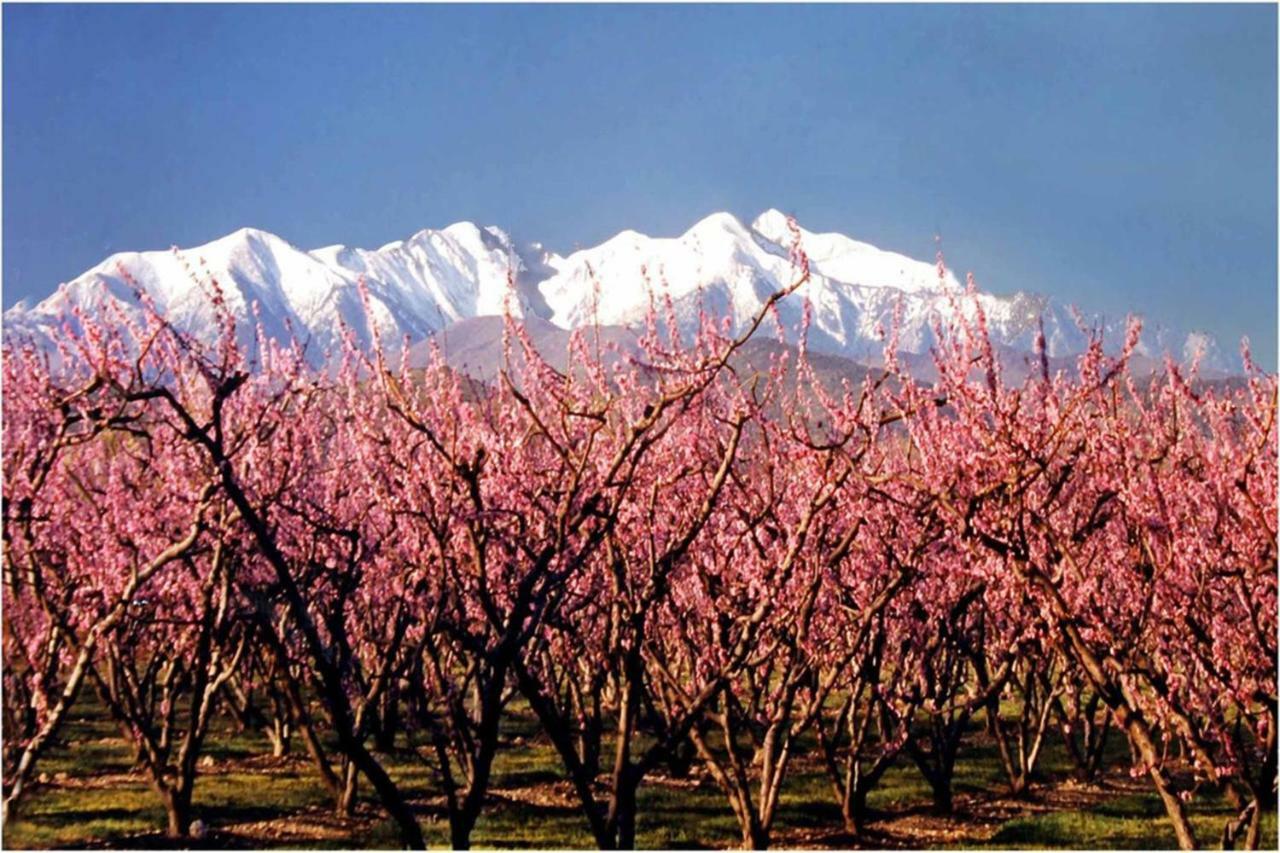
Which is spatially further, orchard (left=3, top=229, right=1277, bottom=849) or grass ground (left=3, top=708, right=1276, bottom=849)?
grass ground (left=3, top=708, right=1276, bottom=849)

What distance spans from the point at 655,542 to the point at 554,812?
4.51 metres

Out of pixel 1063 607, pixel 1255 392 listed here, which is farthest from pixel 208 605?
pixel 1255 392

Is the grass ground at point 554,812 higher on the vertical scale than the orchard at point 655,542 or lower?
lower

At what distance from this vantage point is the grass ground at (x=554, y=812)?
1070 centimetres

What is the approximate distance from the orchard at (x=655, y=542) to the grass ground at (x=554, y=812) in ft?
1.19

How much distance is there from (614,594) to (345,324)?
2727 mm

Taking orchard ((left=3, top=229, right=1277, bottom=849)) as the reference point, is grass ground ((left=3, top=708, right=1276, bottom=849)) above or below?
below

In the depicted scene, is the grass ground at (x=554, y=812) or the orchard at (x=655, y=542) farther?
the grass ground at (x=554, y=812)

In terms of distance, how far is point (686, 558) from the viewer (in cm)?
947

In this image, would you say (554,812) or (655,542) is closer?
(655,542)

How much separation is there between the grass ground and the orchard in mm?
362

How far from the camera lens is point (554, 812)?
12.1 meters

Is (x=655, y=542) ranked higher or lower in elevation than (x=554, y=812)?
higher

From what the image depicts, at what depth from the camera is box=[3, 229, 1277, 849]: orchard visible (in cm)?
674
